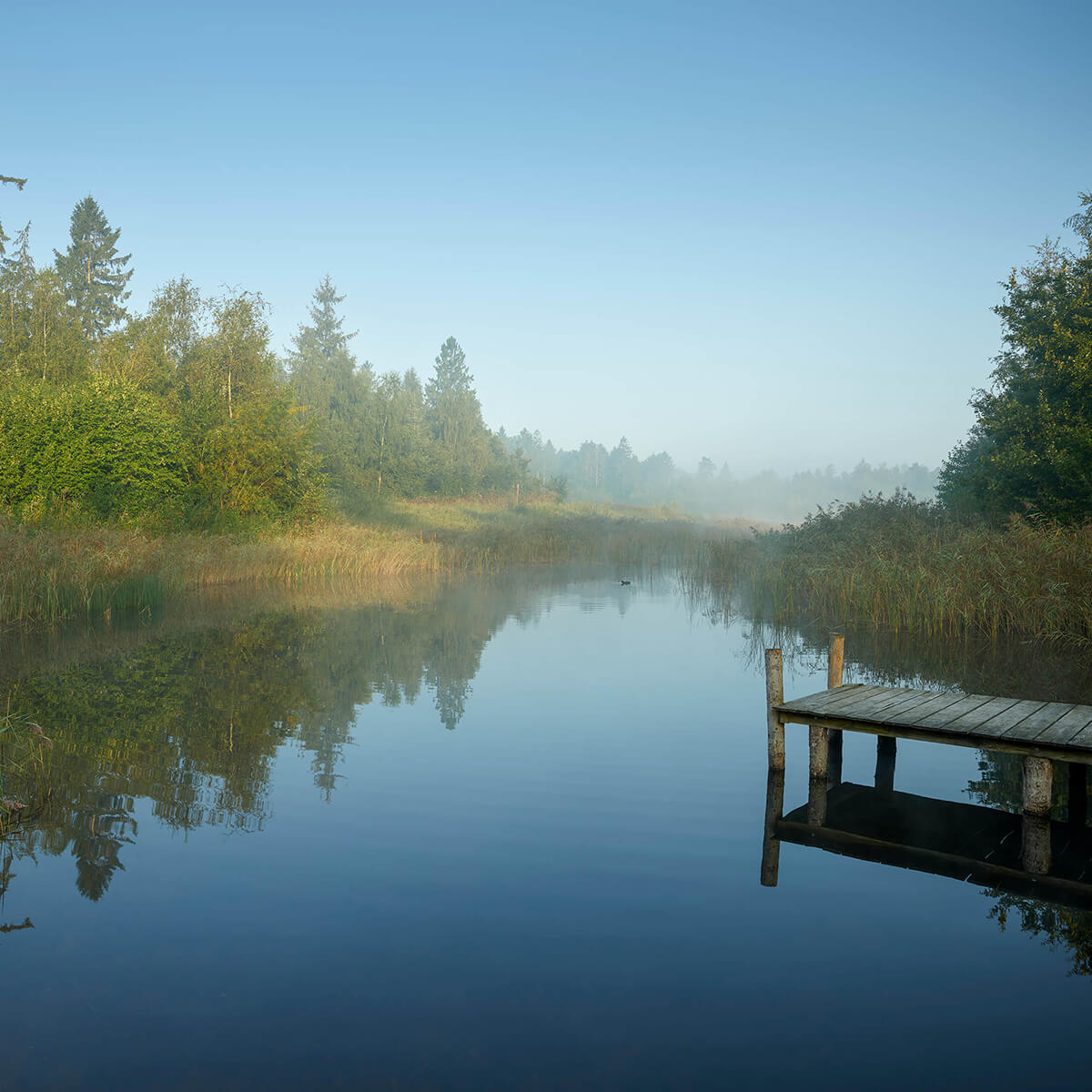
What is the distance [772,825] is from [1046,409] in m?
17.1

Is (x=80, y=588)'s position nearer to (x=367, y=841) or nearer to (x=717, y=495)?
(x=367, y=841)

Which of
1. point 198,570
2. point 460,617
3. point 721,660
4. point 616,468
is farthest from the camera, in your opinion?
point 616,468

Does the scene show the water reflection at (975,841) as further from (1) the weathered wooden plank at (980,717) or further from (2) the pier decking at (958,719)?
(1) the weathered wooden plank at (980,717)

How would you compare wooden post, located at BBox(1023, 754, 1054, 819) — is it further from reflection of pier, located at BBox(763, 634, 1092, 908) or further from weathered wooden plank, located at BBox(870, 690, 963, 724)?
weathered wooden plank, located at BBox(870, 690, 963, 724)

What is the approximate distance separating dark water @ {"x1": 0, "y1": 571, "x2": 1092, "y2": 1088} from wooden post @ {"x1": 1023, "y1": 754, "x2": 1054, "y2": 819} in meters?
0.77

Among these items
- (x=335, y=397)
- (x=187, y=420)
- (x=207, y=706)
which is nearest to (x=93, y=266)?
(x=335, y=397)

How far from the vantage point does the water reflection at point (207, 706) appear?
22.5 ft

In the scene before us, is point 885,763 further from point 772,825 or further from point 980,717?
point 772,825

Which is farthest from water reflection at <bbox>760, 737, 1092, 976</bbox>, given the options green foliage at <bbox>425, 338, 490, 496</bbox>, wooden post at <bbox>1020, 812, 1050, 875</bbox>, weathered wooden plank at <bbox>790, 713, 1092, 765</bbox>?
green foliage at <bbox>425, 338, 490, 496</bbox>

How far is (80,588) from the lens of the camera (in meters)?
16.2

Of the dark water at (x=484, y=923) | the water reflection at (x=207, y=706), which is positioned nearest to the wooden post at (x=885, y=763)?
the dark water at (x=484, y=923)

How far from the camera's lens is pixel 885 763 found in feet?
28.2

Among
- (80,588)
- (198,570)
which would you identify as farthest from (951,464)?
(80,588)

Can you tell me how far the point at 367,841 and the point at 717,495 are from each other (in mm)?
143925
